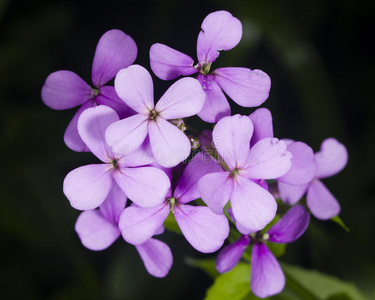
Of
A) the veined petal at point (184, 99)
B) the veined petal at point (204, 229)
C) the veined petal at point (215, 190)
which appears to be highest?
the veined petal at point (184, 99)

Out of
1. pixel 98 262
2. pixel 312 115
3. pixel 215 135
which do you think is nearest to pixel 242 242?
pixel 215 135

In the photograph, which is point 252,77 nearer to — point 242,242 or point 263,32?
point 242,242

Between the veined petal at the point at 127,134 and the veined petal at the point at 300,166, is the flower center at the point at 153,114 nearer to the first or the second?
the veined petal at the point at 127,134

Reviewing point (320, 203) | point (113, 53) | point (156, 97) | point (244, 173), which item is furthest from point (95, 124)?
point (156, 97)

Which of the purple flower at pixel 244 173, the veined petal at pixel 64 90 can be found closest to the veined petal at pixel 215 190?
the purple flower at pixel 244 173

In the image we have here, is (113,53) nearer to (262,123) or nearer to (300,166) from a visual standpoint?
(262,123)

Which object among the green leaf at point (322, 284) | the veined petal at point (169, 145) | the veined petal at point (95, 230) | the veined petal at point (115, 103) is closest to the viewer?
the veined petal at point (169, 145)

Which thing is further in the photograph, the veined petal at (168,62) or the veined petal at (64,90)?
the veined petal at (64,90)

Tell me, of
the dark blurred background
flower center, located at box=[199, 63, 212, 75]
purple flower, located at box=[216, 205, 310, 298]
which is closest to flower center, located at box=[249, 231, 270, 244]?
purple flower, located at box=[216, 205, 310, 298]
